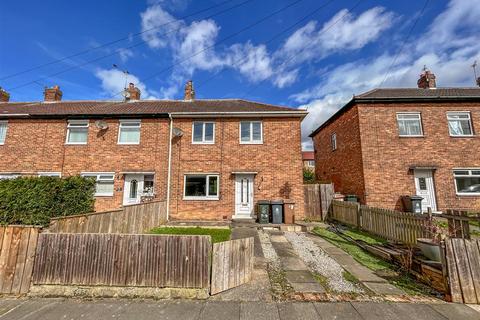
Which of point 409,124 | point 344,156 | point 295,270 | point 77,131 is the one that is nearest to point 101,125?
point 77,131

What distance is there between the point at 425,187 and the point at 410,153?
1.92 metres

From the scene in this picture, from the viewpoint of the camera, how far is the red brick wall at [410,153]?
11438 mm

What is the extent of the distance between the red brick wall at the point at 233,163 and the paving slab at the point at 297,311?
739 centimetres

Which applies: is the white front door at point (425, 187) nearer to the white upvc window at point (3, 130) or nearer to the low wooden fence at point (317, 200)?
the low wooden fence at point (317, 200)

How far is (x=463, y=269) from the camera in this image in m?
4.15

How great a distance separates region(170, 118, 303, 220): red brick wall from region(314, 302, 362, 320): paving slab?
24.2 feet

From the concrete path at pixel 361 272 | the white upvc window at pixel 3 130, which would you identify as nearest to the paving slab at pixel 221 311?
the concrete path at pixel 361 272

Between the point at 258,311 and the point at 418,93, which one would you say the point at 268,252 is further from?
the point at 418,93

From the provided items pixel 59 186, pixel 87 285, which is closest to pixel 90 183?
pixel 59 186

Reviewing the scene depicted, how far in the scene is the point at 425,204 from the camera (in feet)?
38.0

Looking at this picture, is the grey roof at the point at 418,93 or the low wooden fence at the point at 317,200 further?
the grey roof at the point at 418,93

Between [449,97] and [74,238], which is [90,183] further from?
[449,97]

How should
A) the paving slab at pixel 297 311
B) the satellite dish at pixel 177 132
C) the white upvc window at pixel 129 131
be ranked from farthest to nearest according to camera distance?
the white upvc window at pixel 129 131, the satellite dish at pixel 177 132, the paving slab at pixel 297 311

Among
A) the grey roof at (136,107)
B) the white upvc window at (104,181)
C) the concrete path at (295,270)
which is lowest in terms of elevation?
the concrete path at (295,270)
